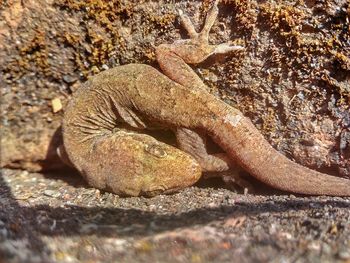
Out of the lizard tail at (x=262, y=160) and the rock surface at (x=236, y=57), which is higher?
the rock surface at (x=236, y=57)

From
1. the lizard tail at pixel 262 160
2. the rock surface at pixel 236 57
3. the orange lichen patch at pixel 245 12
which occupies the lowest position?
the lizard tail at pixel 262 160

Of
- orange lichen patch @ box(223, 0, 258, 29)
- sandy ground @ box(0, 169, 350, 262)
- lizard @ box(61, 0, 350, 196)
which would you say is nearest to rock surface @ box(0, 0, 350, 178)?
orange lichen patch @ box(223, 0, 258, 29)

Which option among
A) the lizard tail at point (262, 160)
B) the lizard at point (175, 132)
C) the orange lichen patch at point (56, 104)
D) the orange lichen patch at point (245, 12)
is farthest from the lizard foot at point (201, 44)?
the orange lichen patch at point (56, 104)

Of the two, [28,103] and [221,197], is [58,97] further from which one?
[221,197]

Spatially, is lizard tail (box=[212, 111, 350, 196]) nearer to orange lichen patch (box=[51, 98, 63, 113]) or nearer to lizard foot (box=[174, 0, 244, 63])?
lizard foot (box=[174, 0, 244, 63])

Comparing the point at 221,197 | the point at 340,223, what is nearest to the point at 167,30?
the point at 221,197

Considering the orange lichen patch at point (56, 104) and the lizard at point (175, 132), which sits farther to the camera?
the orange lichen patch at point (56, 104)

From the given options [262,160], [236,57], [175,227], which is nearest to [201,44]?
[236,57]

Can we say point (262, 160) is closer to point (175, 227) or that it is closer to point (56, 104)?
point (175, 227)

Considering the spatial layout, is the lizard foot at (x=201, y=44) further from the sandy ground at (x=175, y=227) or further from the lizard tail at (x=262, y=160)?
the sandy ground at (x=175, y=227)
